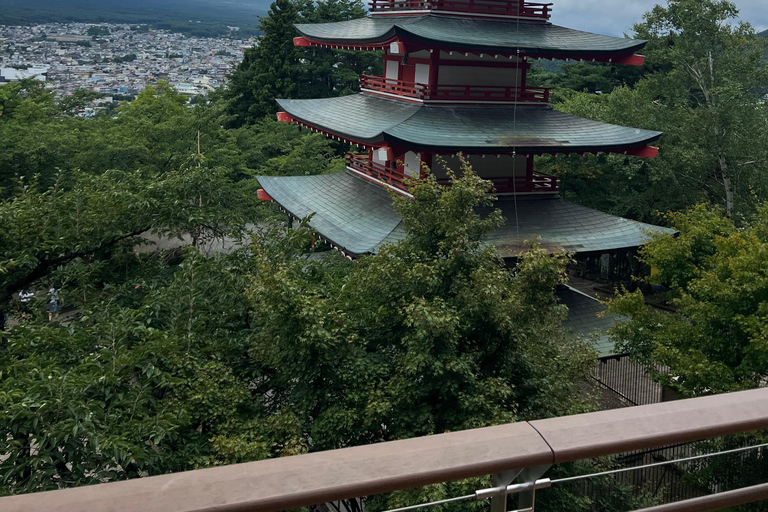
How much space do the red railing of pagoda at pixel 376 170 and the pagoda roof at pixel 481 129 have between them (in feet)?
4.49

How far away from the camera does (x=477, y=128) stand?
16.8 meters

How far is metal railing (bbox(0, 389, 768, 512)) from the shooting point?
1481 millimetres

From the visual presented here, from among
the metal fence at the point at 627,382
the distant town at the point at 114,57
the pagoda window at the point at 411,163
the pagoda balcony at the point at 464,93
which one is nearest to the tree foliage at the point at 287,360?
the pagoda window at the point at 411,163

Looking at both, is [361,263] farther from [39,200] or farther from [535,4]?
[535,4]

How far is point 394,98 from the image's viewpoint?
1941cm

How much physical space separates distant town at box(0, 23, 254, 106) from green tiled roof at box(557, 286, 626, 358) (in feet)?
143

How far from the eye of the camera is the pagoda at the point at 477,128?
16047 mm

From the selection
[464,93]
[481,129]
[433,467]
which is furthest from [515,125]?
[433,467]

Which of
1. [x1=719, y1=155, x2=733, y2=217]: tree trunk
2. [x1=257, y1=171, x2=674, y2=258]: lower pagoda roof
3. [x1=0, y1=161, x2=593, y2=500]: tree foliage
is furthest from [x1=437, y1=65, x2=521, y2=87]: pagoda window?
[x1=719, y1=155, x2=733, y2=217]: tree trunk

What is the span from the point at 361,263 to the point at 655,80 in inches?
1067

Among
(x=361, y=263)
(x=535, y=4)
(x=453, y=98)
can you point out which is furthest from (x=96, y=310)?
(x=535, y=4)

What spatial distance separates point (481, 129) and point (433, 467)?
51.9ft

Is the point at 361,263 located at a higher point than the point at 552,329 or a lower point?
higher

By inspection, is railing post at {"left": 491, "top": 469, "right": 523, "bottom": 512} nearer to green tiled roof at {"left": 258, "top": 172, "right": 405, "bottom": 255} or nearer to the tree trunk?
green tiled roof at {"left": 258, "top": 172, "right": 405, "bottom": 255}
